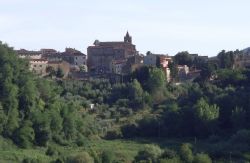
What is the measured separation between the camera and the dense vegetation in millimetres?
39062

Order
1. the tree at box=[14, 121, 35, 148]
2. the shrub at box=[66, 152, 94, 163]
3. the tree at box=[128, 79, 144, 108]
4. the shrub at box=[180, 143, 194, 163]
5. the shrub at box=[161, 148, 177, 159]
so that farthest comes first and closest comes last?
the tree at box=[128, 79, 144, 108] < the tree at box=[14, 121, 35, 148] < the shrub at box=[161, 148, 177, 159] < the shrub at box=[180, 143, 194, 163] < the shrub at box=[66, 152, 94, 163]

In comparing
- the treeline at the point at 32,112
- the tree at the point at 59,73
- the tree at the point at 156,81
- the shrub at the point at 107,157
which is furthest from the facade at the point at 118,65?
the shrub at the point at 107,157

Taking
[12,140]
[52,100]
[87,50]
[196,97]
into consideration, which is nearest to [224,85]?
[196,97]

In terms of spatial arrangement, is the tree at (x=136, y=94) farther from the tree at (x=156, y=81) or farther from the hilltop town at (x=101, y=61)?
the hilltop town at (x=101, y=61)

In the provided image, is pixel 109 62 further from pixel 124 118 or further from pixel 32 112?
pixel 32 112

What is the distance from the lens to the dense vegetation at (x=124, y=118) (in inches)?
1538

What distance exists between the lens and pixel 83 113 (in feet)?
162

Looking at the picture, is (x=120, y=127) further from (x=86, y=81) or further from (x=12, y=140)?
(x=86, y=81)

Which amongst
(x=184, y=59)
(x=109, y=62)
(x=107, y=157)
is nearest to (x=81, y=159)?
(x=107, y=157)

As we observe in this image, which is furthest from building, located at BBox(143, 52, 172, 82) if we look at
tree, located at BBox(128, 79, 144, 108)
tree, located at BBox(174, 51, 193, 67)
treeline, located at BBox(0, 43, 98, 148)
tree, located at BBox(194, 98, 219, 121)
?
tree, located at BBox(194, 98, 219, 121)

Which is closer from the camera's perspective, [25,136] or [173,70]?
[25,136]

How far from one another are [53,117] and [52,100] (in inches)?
140

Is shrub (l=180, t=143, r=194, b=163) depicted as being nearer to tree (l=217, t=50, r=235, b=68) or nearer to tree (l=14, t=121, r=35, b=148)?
tree (l=14, t=121, r=35, b=148)

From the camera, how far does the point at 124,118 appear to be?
162 ft
